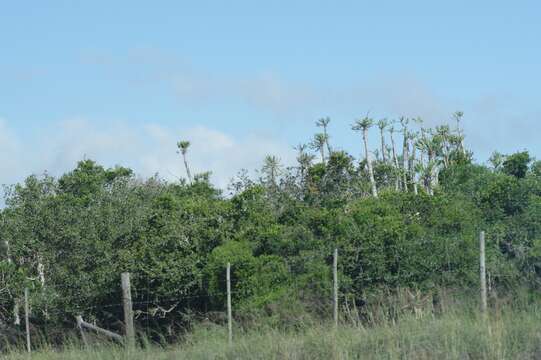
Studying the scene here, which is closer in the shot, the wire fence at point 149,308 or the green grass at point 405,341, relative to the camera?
the green grass at point 405,341

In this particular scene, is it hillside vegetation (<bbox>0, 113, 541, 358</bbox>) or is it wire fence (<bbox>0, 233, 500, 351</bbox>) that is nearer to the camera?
hillside vegetation (<bbox>0, 113, 541, 358</bbox>)

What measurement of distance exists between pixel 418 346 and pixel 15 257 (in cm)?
1860

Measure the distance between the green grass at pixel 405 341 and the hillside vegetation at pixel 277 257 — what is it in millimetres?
32

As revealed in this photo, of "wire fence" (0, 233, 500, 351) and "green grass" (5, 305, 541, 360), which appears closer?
"green grass" (5, 305, 541, 360)

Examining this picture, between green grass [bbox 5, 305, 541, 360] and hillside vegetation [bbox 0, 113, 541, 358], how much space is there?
3 centimetres

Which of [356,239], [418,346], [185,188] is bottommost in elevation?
[418,346]

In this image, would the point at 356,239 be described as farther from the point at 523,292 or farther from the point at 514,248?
the point at 523,292

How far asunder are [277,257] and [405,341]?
9.70 m

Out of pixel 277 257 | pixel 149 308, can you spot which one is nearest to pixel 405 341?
pixel 277 257

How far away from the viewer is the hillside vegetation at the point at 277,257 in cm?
1155

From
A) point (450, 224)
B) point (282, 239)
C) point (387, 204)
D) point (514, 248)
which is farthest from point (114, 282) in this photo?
point (514, 248)

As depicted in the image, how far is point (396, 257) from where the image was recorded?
52.7ft

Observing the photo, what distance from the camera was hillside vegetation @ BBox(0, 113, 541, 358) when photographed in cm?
1155

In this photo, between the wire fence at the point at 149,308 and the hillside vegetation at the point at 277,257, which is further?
the wire fence at the point at 149,308
